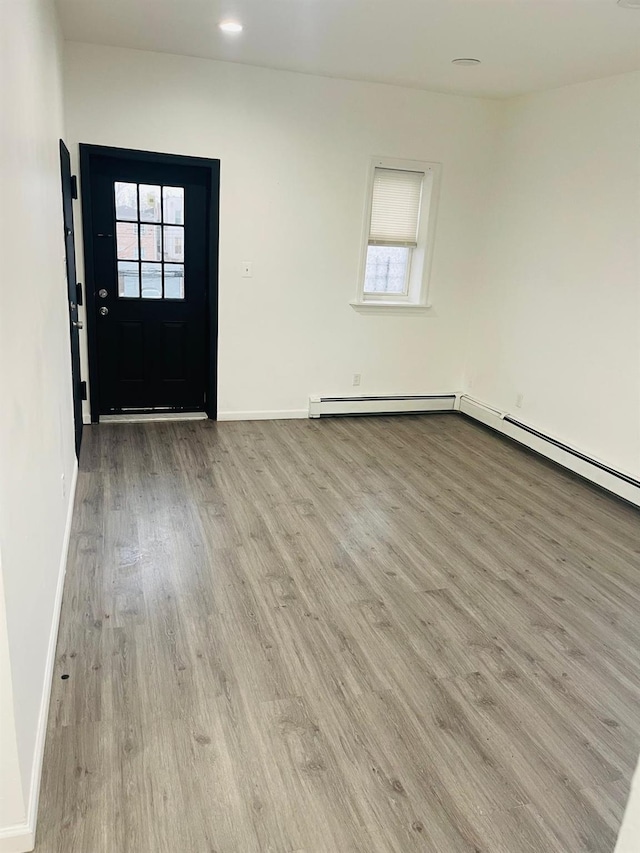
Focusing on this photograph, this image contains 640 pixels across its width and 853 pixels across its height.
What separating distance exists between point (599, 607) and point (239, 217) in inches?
150

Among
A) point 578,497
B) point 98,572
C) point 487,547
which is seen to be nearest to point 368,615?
point 487,547

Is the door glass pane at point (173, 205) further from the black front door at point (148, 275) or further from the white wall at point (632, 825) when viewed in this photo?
the white wall at point (632, 825)

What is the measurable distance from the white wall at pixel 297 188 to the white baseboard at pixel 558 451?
2.03 feet

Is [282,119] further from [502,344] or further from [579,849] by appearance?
[579,849]

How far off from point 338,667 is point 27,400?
1.50 metres

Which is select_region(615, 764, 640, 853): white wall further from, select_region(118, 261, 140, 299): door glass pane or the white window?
the white window

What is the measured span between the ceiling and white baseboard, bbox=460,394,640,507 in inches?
101

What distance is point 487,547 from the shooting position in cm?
350

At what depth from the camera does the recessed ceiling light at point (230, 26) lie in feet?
12.2

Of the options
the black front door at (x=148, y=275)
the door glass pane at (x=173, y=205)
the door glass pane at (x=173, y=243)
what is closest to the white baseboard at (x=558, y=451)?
the black front door at (x=148, y=275)

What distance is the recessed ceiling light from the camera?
371cm

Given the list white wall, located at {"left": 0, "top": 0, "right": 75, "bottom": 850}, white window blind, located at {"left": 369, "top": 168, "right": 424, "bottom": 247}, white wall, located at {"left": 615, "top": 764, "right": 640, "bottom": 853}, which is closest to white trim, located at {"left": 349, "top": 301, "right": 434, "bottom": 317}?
white window blind, located at {"left": 369, "top": 168, "right": 424, "bottom": 247}

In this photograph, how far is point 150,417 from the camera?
5367 mm

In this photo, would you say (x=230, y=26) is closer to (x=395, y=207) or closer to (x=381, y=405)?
(x=395, y=207)
